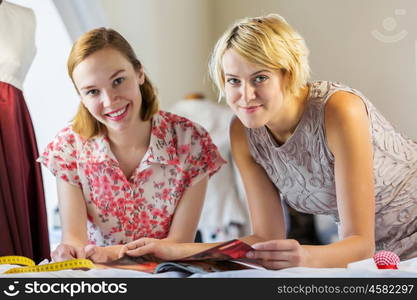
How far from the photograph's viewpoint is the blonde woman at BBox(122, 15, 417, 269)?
105 cm

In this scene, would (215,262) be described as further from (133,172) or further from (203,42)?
(203,42)

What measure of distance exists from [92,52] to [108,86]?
0.07m

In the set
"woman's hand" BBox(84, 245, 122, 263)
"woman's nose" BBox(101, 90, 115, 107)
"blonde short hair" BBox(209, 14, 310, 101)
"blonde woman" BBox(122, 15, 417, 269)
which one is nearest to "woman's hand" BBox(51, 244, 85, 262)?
"woman's hand" BBox(84, 245, 122, 263)

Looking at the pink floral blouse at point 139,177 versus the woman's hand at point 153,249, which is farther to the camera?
the pink floral blouse at point 139,177

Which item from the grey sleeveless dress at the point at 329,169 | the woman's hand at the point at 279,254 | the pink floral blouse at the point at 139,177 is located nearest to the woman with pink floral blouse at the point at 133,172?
the pink floral blouse at the point at 139,177

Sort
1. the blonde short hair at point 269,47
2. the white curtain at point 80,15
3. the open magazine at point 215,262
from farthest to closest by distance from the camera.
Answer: the white curtain at point 80,15
the blonde short hair at point 269,47
the open magazine at point 215,262

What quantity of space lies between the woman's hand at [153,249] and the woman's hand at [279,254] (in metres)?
0.16

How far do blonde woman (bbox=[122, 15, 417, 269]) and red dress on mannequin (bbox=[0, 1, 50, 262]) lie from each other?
1.11 ft

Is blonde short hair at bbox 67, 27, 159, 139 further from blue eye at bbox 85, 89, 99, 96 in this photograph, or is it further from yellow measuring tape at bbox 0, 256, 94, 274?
yellow measuring tape at bbox 0, 256, 94, 274

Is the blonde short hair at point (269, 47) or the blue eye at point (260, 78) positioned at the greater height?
the blonde short hair at point (269, 47)

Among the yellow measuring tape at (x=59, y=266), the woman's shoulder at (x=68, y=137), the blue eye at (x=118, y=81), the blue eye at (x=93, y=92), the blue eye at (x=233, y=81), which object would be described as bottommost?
the yellow measuring tape at (x=59, y=266)

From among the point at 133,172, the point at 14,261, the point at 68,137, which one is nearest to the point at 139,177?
the point at 133,172

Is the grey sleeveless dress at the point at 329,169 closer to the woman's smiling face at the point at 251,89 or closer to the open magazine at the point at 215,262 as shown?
the woman's smiling face at the point at 251,89

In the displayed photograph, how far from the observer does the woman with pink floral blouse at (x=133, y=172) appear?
1.20 metres
